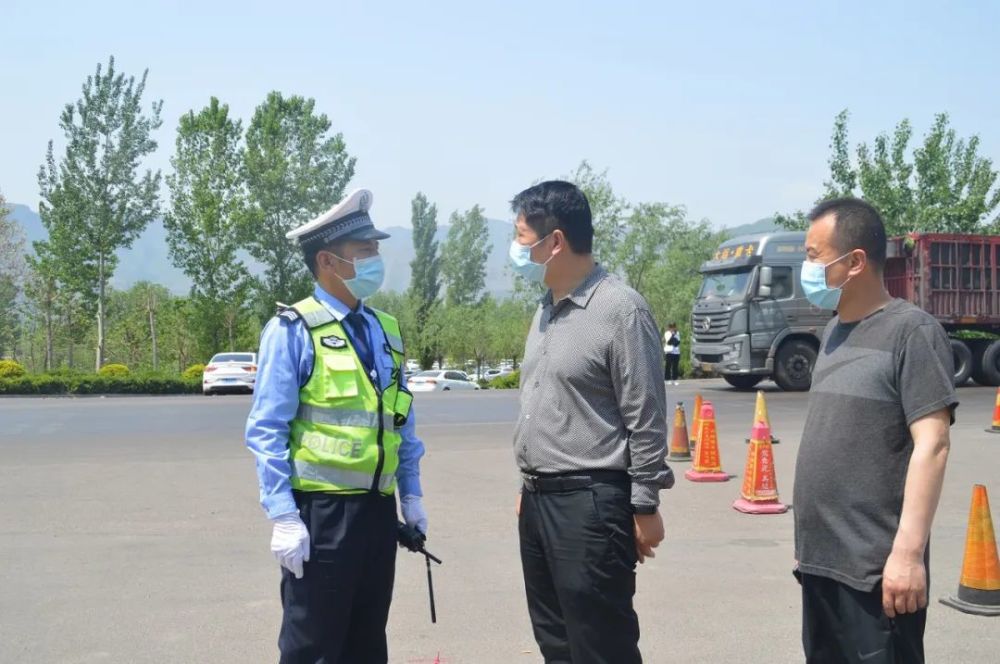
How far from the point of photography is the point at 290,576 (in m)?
3.40

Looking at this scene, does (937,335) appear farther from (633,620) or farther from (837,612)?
(633,620)

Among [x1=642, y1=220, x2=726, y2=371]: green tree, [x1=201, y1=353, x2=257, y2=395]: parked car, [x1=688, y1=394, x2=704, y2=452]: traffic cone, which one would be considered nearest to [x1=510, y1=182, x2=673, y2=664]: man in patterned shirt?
[x1=688, y1=394, x2=704, y2=452]: traffic cone

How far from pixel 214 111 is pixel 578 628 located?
5068 cm

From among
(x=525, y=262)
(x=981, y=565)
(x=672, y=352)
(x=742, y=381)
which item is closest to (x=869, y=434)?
(x=525, y=262)

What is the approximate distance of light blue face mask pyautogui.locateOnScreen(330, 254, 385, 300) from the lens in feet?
12.2

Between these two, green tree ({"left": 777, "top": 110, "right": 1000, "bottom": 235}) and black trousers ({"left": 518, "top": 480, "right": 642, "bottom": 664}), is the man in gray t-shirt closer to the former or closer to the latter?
black trousers ({"left": 518, "top": 480, "right": 642, "bottom": 664})

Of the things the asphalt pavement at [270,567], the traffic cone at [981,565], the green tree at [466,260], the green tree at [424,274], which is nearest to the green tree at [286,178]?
the green tree at [424,274]

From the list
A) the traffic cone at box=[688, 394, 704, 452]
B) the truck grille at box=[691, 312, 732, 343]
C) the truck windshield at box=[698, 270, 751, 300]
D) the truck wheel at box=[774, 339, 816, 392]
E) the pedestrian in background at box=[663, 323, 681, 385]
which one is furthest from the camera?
the pedestrian in background at box=[663, 323, 681, 385]

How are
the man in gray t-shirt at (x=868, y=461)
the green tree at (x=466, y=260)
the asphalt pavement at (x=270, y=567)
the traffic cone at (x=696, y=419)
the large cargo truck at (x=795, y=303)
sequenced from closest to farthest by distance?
the man in gray t-shirt at (x=868, y=461)
the asphalt pavement at (x=270, y=567)
the traffic cone at (x=696, y=419)
the large cargo truck at (x=795, y=303)
the green tree at (x=466, y=260)

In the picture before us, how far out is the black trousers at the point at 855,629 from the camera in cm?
298

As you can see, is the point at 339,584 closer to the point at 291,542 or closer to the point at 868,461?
the point at 291,542

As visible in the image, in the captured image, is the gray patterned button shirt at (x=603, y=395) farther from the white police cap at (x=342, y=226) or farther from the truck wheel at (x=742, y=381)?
the truck wheel at (x=742, y=381)

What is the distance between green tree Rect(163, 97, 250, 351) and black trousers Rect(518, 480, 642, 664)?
46.7m

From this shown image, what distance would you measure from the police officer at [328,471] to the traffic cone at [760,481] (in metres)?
5.68
